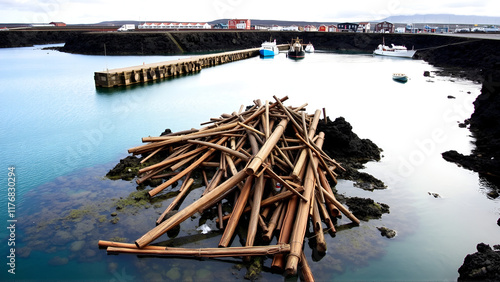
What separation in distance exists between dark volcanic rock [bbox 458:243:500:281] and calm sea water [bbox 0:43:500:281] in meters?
0.51

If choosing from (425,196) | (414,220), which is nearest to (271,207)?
(414,220)

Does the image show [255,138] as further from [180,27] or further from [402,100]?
[180,27]

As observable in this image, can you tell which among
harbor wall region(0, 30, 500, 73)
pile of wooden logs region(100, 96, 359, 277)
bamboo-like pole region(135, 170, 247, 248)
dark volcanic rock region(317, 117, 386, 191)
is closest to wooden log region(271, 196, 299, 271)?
pile of wooden logs region(100, 96, 359, 277)

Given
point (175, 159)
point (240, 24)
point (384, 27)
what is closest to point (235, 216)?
point (175, 159)

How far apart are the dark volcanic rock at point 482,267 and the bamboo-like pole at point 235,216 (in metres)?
4.47

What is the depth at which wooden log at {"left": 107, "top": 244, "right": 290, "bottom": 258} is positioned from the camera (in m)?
6.03

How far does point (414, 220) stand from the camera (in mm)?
8609

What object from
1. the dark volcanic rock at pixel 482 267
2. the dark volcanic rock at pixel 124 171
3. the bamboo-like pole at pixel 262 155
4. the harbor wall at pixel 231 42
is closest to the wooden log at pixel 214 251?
the bamboo-like pole at pixel 262 155

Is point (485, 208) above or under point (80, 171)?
under

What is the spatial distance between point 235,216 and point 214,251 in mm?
957

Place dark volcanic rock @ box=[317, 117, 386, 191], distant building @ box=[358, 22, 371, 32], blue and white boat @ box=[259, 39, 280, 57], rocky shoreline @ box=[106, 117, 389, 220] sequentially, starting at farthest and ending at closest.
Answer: distant building @ box=[358, 22, 371, 32], blue and white boat @ box=[259, 39, 280, 57], dark volcanic rock @ box=[317, 117, 386, 191], rocky shoreline @ box=[106, 117, 389, 220]

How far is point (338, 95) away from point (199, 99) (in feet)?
38.4

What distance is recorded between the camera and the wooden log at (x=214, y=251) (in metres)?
6.03

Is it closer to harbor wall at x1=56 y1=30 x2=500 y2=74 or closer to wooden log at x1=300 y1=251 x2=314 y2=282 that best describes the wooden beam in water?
wooden log at x1=300 y1=251 x2=314 y2=282
